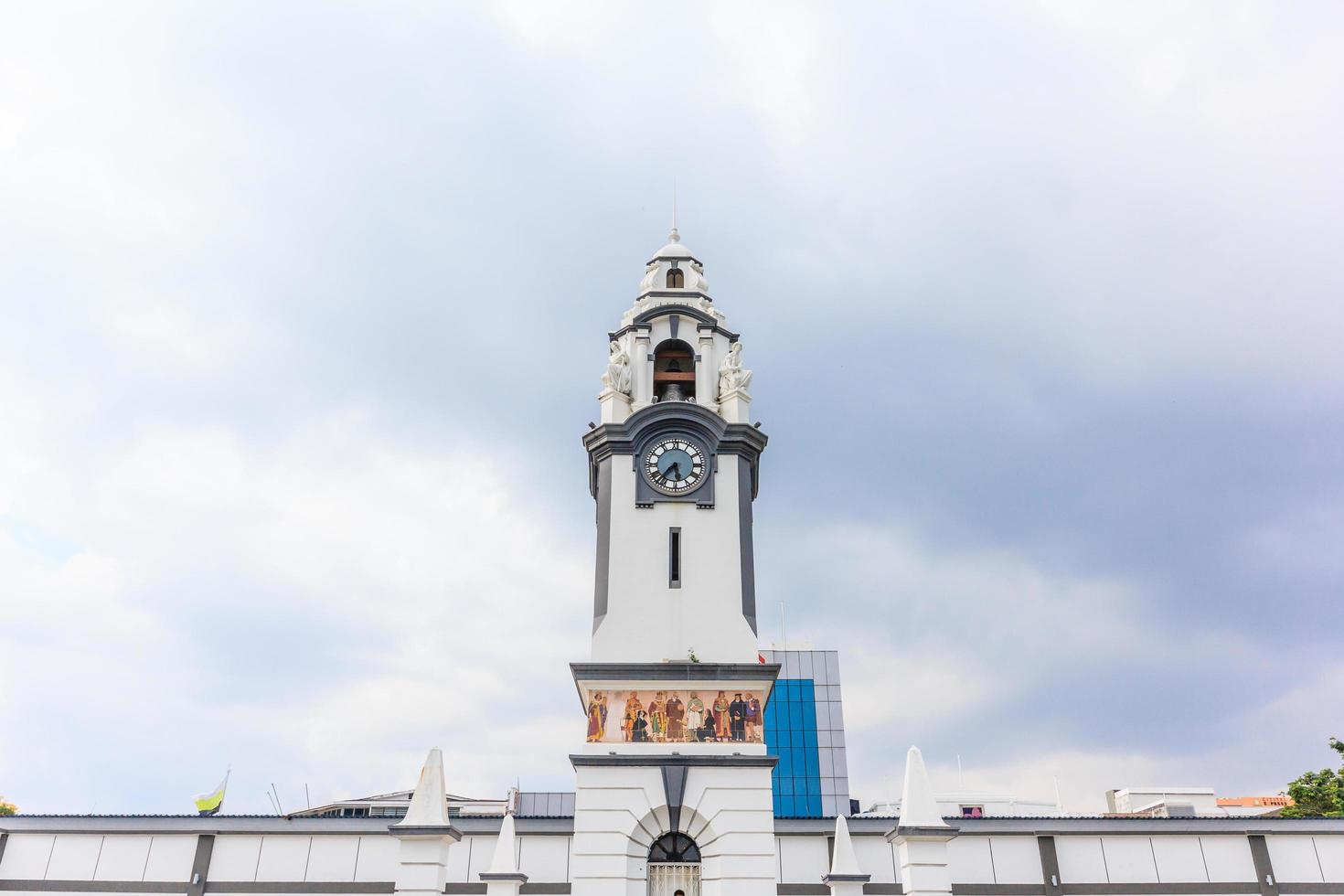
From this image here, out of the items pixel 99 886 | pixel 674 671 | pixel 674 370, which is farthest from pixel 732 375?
pixel 99 886

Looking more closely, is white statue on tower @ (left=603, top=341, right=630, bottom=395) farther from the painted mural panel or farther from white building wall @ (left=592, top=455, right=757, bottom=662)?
the painted mural panel

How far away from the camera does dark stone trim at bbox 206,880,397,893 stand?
3119 cm

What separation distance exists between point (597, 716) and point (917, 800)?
9.51 meters

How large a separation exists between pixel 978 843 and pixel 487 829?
16.5 m

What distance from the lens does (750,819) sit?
26922 millimetres

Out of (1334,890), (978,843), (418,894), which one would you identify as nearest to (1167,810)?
(1334,890)

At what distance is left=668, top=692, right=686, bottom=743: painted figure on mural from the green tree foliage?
→ 116ft

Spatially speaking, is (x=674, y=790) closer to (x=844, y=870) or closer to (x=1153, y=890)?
(x=844, y=870)

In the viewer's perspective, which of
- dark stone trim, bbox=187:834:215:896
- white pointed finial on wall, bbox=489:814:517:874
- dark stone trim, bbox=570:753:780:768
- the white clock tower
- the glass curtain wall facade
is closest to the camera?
the white clock tower

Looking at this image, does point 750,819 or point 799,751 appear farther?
point 799,751

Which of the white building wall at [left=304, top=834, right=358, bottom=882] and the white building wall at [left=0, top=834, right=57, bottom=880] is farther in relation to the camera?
the white building wall at [left=0, top=834, right=57, bottom=880]

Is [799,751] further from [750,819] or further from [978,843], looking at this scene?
[750,819]

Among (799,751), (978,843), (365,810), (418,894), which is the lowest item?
(418,894)

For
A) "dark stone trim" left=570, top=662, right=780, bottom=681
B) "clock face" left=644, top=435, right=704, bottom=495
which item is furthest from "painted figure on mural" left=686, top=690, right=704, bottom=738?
"clock face" left=644, top=435, right=704, bottom=495
